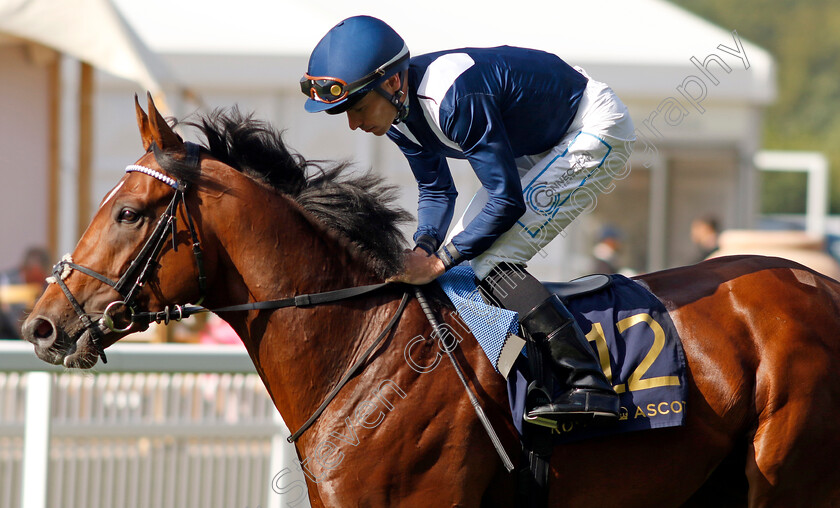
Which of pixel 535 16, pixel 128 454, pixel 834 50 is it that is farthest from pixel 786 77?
pixel 128 454

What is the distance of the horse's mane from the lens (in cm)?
284

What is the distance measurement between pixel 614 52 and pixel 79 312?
7137 mm

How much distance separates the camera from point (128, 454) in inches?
166

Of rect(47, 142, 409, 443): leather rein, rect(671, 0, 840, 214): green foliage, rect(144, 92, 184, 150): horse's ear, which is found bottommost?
rect(47, 142, 409, 443): leather rein

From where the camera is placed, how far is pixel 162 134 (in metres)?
2.66

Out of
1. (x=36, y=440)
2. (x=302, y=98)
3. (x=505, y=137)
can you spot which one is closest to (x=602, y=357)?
(x=505, y=137)

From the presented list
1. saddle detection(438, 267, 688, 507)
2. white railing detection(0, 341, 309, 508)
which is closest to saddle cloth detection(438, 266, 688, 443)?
saddle detection(438, 267, 688, 507)

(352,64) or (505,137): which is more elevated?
(352,64)

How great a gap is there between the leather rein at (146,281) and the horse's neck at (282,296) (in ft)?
0.12

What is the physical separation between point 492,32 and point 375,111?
21.4 ft

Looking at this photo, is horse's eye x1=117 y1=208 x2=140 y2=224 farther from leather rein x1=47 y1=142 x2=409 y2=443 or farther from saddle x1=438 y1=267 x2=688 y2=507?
saddle x1=438 y1=267 x2=688 y2=507

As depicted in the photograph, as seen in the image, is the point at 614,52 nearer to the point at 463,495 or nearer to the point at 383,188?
the point at 383,188

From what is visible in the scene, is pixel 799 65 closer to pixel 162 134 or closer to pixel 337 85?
pixel 337 85

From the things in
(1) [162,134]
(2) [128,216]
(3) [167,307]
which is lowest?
(3) [167,307]
